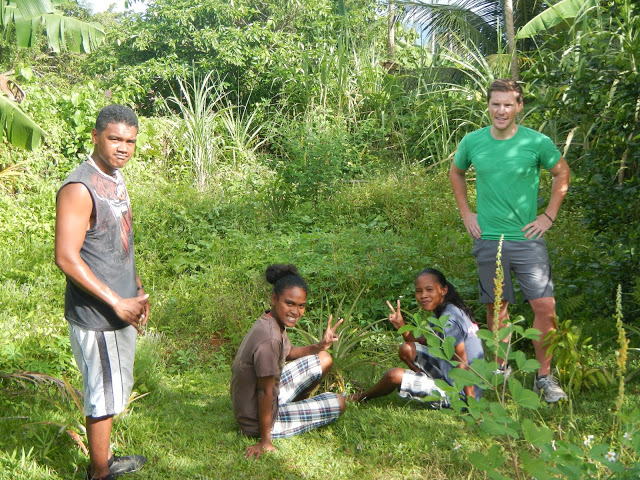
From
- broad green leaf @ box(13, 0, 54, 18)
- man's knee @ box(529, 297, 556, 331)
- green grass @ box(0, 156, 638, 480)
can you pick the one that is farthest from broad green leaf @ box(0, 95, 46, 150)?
man's knee @ box(529, 297, 556, 331)

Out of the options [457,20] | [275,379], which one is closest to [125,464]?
[275,379]

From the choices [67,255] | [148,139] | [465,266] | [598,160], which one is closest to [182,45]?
[148,139]

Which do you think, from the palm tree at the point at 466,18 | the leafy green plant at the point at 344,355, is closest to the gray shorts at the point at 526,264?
the leafy green plant at the point at 344,355

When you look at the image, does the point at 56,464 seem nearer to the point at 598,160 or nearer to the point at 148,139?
the point at 598,160

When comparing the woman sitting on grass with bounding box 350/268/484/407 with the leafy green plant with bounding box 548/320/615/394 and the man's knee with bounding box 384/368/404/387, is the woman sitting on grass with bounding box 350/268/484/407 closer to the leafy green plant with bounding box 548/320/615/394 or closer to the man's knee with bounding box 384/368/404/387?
the man's knee with bounding box 384/368/404/387

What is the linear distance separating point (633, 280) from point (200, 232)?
499cm

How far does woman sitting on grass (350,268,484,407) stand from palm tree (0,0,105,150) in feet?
20.0

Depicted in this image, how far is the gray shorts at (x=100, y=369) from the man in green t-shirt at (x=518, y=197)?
7.94 feet

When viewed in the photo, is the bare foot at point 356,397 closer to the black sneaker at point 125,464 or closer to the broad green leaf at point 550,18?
the black sneaker at point 125,464

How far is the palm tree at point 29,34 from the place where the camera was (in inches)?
318

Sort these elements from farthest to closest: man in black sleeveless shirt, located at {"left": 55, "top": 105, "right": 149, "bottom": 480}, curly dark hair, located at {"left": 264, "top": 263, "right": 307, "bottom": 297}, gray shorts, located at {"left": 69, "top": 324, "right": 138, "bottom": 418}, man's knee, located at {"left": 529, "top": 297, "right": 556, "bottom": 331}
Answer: man's knee, located at {"left": 529, "top": 297, "right": 556, "bottom": 331}, curly dark hair, located at {"left": 264, "top": 263, "right": 307, "bottom": 297}, gray shorts, located at {"left": 69, "top": 324, "right": 138, "bottom": 418}, man in black sleeveless shirt, located at {"left": 55, "top": 105, "right": 149, "bottom": 480}

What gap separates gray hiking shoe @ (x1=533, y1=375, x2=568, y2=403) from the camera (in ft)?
13.0

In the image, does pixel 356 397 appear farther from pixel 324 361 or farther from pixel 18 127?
pixel 18 127

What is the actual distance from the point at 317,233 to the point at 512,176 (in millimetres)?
3734
